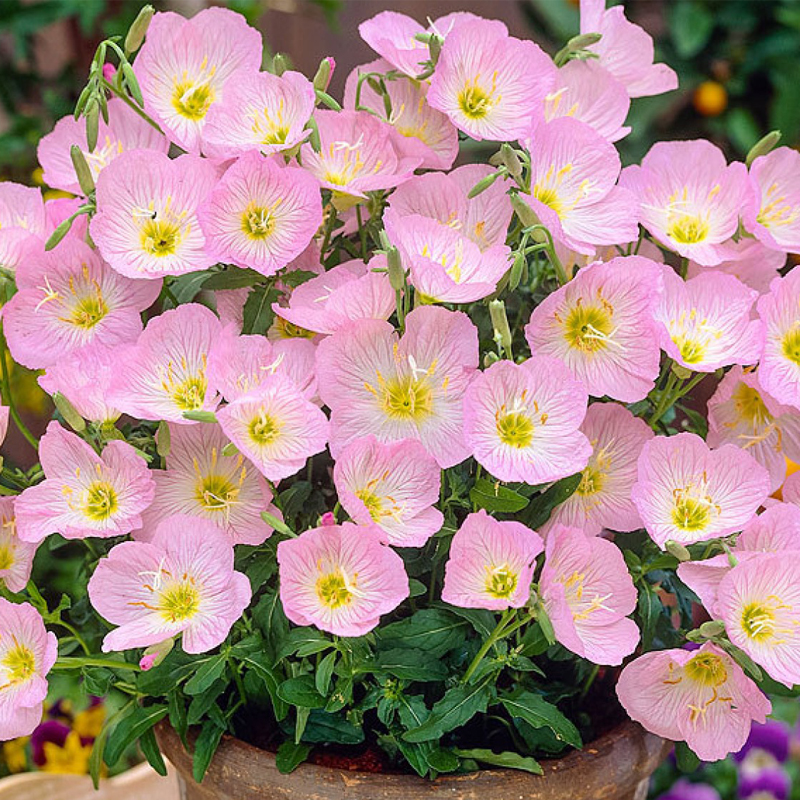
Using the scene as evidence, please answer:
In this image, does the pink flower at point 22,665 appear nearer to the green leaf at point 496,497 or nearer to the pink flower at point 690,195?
the green leaf at point 496,497

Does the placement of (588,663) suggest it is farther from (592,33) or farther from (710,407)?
(592,33)

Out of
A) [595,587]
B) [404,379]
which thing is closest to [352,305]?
[404,379]

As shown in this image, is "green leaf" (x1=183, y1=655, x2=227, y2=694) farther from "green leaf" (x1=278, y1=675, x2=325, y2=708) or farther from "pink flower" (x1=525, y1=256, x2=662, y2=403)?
"pink flower" (x1=525, y1=256, x2=662, y2=403)

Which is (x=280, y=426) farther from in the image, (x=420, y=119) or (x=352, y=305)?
(x=420, y=119)

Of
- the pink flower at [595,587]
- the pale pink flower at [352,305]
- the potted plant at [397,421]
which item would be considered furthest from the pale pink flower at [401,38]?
the pink flower at [595,587]

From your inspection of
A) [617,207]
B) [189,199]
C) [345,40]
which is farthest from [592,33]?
[345,40]
